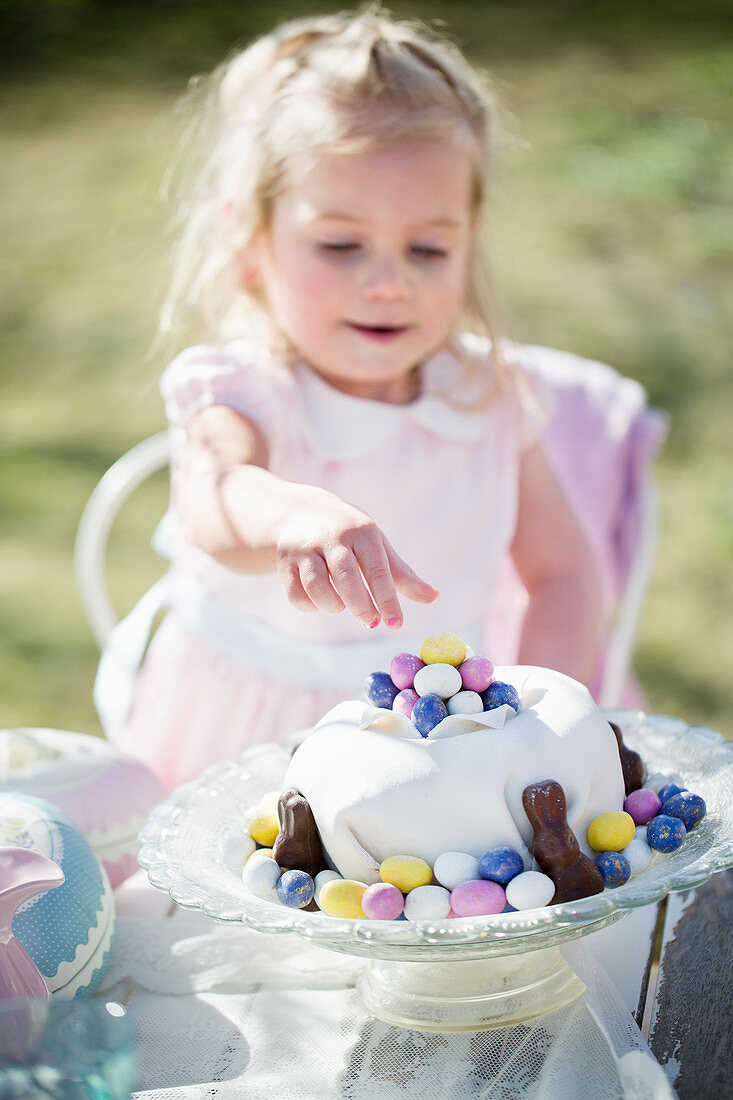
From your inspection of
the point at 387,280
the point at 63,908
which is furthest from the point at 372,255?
the point at 63,908

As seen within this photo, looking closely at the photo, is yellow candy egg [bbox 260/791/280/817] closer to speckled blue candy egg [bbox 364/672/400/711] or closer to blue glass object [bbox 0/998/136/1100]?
speckled blue candy egg [bbox 364/672/400/711]

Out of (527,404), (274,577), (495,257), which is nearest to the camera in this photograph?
(274,577)

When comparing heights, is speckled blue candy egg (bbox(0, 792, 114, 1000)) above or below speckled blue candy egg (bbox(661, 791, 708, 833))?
below

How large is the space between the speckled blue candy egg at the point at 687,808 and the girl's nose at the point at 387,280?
73cm

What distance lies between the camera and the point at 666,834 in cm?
89

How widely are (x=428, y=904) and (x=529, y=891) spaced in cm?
7

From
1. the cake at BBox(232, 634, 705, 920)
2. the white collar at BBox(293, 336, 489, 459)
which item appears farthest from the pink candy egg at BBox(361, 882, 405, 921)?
the white collar at BBox(293, 336, 489, 459)

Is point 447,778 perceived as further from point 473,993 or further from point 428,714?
point 473,993

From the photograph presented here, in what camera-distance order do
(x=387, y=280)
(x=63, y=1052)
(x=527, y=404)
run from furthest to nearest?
(x=527, y=404), (x=387, y=280), (x=63, y=1052)

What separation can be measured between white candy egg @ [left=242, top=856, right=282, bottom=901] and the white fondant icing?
0.04 m

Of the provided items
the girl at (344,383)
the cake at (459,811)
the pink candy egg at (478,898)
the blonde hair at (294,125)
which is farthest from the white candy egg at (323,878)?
the blonde hair at (294,125)

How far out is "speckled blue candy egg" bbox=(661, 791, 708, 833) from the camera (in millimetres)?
910

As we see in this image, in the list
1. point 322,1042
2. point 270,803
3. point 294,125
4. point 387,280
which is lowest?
point 322,1042

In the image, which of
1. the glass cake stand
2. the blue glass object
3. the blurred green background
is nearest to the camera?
the blue glass object
